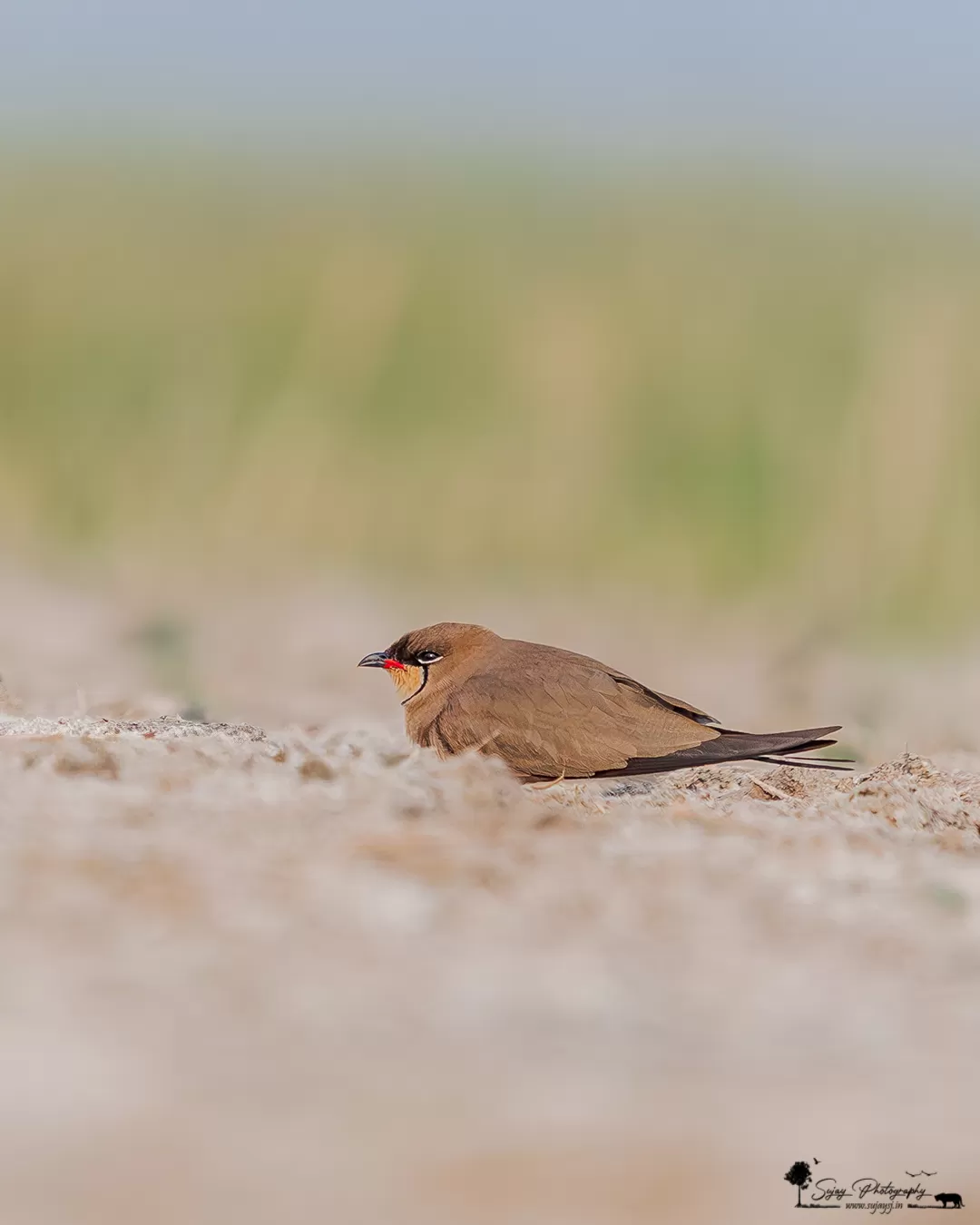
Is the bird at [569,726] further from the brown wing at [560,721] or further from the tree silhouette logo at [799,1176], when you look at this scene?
the tree silhouette logo at [799,1176]

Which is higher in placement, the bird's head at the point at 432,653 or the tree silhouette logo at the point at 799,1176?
the bird's head at the point at 432,653

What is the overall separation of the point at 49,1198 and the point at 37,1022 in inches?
11.4

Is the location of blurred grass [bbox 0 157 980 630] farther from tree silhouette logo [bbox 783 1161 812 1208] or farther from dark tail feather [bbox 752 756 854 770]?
tree silhouette logo [bbox 783 1161 812 1208]

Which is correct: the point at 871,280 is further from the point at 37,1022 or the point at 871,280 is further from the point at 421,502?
the point at 37,1022

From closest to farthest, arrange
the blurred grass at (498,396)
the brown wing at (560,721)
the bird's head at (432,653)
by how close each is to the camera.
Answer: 1. the brown wing at (560,721)
2. the bird's head at (432,653)
3. the blurred grass at (498,396)

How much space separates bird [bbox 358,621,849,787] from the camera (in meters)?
3.51

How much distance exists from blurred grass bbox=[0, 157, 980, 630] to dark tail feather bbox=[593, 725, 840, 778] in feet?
11.4

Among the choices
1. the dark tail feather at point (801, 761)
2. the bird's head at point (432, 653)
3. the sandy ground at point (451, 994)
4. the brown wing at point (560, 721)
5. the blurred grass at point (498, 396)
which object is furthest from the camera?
the blurred grass at point (498, 396)

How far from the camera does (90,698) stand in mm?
4496

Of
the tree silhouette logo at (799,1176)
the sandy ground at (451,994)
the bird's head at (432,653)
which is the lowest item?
the tree silhouette logo at (799,1176)

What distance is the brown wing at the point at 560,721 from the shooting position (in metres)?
3.50

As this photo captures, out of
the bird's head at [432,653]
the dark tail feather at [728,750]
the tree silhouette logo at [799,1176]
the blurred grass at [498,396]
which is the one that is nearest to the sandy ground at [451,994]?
the tree silhouette logo at [799,1176]

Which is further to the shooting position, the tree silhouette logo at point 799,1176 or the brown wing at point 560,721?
the brown wing at point 560,721

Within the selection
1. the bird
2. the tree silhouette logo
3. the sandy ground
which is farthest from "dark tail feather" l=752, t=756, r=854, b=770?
the tree silhouette logo
